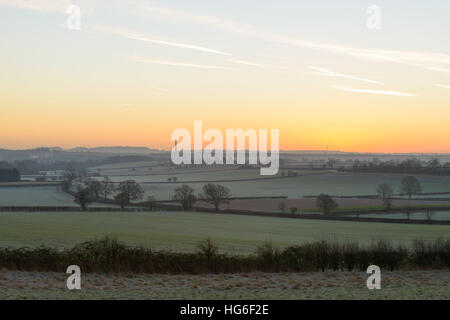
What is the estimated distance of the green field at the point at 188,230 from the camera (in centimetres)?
3088

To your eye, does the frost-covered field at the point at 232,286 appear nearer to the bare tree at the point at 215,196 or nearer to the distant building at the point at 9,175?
the bare tree at the point at 215,196

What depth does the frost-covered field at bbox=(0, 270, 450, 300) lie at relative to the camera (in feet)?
40.9

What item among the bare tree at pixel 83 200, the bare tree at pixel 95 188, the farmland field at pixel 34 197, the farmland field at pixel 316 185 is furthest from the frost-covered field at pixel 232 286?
the farmland field at pixel 316 185

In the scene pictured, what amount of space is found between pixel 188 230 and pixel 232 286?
26.2 meters

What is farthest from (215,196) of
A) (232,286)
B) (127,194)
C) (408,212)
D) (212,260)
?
(232,286)

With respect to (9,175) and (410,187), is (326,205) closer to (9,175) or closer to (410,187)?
(410,187)

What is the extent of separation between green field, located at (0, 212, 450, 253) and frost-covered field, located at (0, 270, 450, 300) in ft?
36.5

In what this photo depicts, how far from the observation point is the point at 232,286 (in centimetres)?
1405

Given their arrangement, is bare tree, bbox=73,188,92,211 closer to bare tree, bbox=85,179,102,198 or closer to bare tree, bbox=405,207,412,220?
bare tree, bbox=85,179,102,198

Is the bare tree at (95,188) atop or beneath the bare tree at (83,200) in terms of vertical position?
atop

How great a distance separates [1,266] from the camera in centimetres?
1656

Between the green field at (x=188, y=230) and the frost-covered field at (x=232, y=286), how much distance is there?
36.5ft

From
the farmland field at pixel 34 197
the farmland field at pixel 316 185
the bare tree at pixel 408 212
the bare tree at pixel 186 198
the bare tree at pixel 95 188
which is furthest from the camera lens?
the farmland field at pixel 316 185
